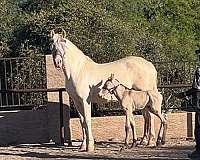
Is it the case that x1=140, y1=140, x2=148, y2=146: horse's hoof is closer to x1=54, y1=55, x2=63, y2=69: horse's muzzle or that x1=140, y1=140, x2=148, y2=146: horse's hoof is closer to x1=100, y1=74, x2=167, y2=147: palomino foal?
x1=100, y1=74, x2=167, y2=147: palomino foal

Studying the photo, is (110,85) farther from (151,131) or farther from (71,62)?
(151,131)

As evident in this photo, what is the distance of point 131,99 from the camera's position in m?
13.1

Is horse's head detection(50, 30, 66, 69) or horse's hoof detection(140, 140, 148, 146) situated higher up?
horse's head detection(50, 30, 66, 69)

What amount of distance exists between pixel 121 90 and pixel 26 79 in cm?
484

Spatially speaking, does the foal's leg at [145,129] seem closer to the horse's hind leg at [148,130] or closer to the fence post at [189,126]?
the horse's hind leg at [148,130]

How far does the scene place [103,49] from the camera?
19.1m

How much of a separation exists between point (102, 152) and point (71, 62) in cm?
203

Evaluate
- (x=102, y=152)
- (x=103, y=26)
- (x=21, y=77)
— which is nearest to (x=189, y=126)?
(x=102, y=152)

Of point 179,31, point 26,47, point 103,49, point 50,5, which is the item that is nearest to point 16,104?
point 103,49

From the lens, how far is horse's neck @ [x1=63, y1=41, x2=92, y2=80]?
42.7 feet

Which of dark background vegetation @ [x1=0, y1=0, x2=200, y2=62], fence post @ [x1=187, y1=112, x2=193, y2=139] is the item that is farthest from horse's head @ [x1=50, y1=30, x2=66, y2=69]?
dark background vegetation @ [x1=0, y1=0, x2=200, y2=62]

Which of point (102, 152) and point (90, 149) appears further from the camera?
point (90, 149)

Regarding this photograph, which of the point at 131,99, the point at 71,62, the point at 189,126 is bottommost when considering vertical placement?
the point at 189,126

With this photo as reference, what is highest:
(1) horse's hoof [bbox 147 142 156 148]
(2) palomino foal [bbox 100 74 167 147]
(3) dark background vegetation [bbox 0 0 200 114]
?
(3) dark background vegetation [bbox 0 0 200 114]
